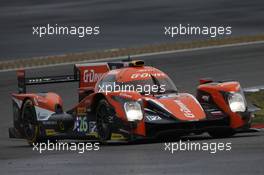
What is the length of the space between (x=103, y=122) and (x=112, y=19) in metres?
20.7

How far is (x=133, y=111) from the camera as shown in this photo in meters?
15.8

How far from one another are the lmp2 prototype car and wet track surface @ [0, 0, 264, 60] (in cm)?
1282

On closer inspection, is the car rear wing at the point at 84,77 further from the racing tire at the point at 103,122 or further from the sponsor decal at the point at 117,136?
the sponsor decal at the point at 117,136

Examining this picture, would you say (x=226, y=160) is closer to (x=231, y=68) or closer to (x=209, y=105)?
(x=209, y=105)

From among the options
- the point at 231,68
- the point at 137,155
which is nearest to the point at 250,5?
the point at 231,68

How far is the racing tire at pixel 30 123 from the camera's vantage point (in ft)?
59.1


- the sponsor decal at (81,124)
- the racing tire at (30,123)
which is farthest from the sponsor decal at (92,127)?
the racing tire at (30,123)

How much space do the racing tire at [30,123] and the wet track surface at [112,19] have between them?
503 inches

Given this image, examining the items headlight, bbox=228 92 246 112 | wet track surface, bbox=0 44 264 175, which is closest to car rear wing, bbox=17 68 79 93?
wet track surface, bbox=0 44 264 175

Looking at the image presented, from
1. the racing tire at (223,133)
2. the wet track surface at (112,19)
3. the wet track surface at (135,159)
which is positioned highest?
the wet track surface at (112,19)

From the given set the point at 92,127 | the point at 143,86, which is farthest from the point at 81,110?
the point at 143,86

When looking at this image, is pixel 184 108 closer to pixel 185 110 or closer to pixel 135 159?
pixel 185 110

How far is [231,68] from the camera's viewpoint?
27.3m

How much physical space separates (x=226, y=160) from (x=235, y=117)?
419 centimetres
